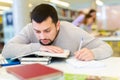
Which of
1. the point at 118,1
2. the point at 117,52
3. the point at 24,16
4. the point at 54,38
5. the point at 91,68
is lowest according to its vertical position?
the point at 117,52

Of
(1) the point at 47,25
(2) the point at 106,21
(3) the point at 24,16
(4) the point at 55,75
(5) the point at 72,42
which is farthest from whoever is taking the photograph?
(2) the point at 106,21

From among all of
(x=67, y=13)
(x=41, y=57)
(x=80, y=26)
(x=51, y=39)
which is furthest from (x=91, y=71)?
(x=67, y=13)

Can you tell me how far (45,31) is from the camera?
4.31 ft

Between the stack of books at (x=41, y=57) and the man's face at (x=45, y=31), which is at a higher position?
the man's face at (x=45, y=31)

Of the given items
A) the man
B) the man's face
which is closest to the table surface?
the man

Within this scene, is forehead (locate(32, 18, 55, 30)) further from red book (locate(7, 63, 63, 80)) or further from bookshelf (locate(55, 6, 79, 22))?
bookshelf (locate(55, 6, 79, 22))

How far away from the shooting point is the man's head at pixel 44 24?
1295 mm

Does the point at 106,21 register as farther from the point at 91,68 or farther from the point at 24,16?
the point at 91,68

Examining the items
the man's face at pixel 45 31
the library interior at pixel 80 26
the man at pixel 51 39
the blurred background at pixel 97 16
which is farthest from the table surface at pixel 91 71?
the blurred background at pixel 97 16

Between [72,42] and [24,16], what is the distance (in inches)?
52.8

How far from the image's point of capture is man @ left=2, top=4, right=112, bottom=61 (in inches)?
49.2

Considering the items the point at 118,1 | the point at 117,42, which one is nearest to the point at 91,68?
the point at 117,42

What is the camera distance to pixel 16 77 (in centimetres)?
79

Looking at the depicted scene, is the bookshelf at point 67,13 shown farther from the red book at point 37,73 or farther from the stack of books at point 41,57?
the red book at point 37,73
